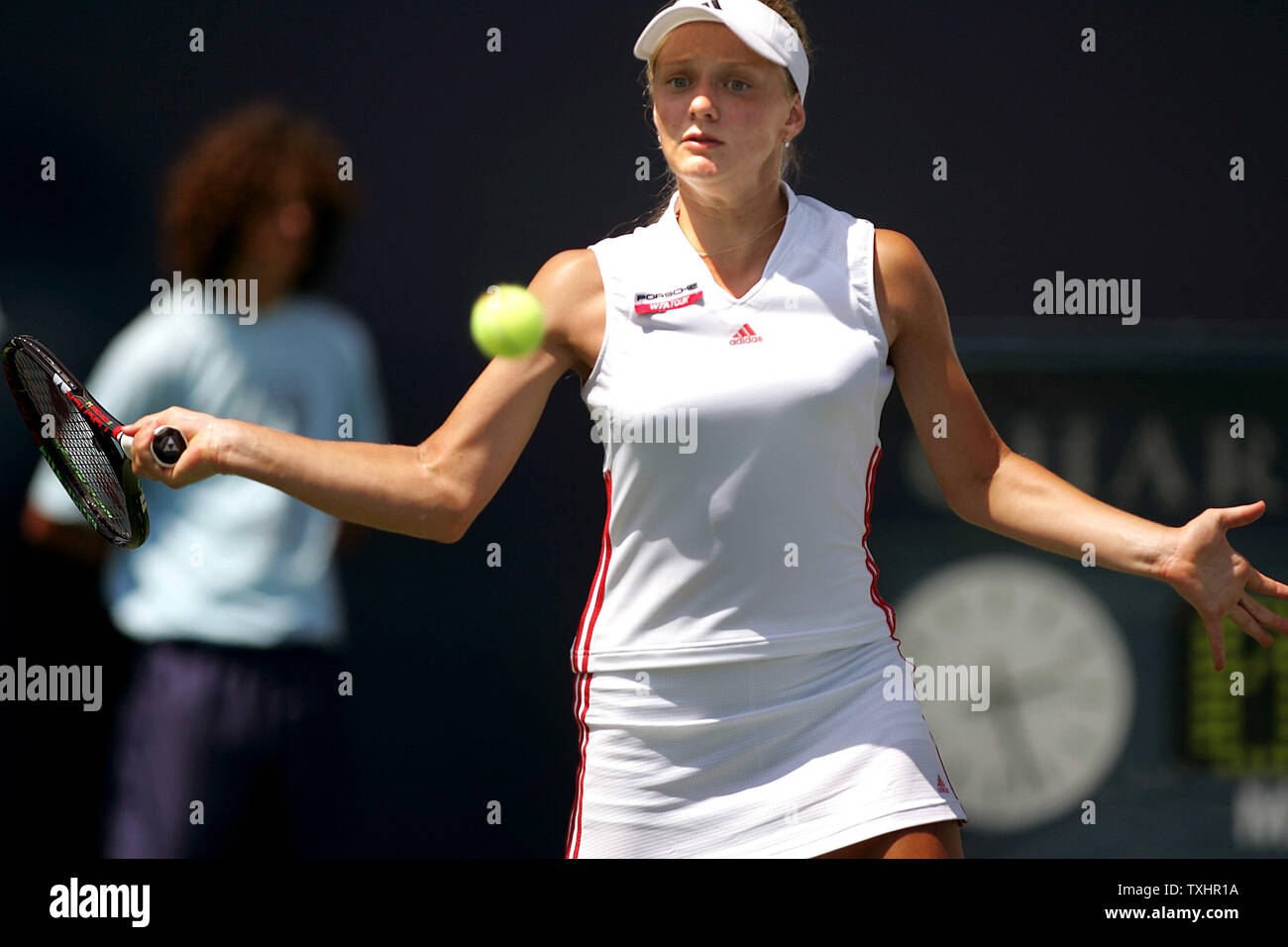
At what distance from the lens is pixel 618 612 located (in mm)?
2352

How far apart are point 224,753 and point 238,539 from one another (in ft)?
1.53

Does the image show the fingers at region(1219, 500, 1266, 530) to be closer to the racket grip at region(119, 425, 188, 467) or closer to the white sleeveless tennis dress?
the white sleeveless tennis dress

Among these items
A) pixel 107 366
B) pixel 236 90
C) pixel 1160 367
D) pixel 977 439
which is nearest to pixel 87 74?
pixel 236 90

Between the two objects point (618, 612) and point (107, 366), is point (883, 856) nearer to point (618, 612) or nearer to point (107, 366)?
point (618, 612)

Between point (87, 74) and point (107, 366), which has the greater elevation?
point (87, 74)

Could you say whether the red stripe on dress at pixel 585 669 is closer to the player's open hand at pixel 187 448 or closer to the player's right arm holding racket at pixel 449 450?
the player's right arm holding racket at pixel 449 450

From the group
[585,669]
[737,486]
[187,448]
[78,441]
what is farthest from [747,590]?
[78,441]

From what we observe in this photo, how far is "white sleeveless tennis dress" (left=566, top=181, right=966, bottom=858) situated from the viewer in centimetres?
224

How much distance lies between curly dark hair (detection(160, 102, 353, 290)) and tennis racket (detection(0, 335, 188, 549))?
2.97 ft

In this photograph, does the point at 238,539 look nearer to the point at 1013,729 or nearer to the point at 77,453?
the point at 77,453

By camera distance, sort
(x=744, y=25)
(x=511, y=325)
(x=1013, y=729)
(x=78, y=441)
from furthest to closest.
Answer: (x=1013, y=729) < (x=78, y=441) < (x=511, y=325) < (x=744, y=25)

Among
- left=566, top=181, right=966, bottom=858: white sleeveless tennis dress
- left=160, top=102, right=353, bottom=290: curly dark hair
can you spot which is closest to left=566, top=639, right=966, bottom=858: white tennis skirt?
left=566, top=181, right=966, bottom=858: white sleeveless tennis dress

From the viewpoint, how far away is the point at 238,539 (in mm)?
3387
